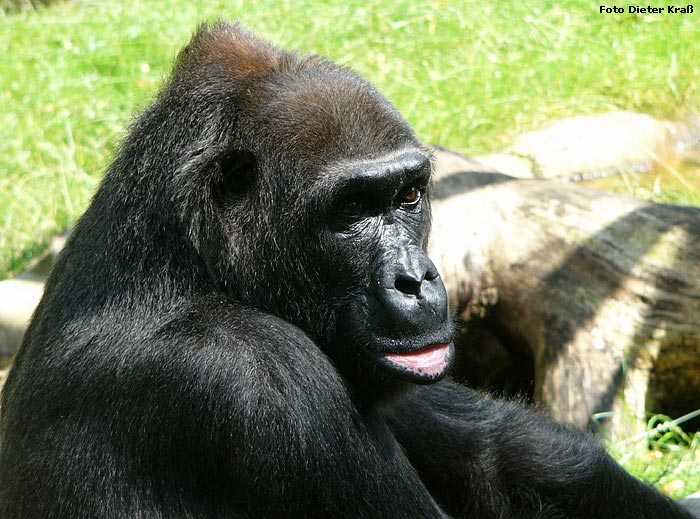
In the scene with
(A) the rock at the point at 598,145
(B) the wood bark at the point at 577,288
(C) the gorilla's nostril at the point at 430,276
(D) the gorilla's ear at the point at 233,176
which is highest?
(D) the gorilla's ear at the point at 233,176

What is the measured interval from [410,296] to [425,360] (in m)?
0.25

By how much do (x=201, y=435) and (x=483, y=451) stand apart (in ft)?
5.61

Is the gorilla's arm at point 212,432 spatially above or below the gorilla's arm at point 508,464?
above

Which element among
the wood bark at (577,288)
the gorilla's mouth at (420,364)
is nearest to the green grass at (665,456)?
the wood bark at (577,288)

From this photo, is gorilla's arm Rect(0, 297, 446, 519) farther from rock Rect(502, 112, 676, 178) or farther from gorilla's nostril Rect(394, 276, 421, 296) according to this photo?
rock Rect(502, 112, 676, 178)

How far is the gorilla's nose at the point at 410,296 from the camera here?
362cm

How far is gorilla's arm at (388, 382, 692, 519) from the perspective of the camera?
15.1 ft

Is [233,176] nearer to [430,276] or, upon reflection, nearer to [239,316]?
[239,316]

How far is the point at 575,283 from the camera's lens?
6.60 meters

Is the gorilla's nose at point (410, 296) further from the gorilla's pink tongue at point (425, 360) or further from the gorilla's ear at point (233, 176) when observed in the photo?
the gorilla's ear at point (233, 176)

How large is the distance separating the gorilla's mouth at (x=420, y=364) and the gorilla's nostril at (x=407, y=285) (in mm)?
220

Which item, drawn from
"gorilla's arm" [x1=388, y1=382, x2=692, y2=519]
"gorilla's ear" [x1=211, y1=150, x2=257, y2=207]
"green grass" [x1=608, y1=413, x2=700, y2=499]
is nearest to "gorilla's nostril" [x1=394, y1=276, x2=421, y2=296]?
"gorilla's ear" [x1=211, y1=150, x2=257, y2=207]

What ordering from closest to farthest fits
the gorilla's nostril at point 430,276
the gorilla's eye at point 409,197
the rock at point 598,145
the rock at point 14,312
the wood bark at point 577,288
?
1. the gorilla's nostril at point 430,276
2. the gorilla's eye at point 409,197
3. the wood bark at point 577,288
4. the rock at point 14,312
5. the rock at point 598,145

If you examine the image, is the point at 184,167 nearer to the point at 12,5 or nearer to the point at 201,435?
the point at 201,435
